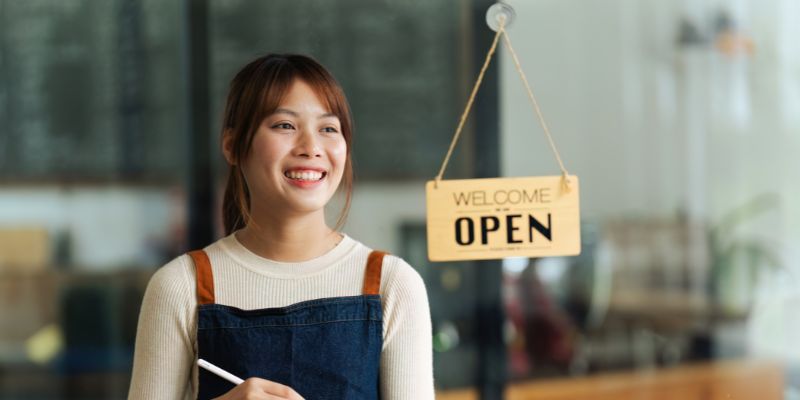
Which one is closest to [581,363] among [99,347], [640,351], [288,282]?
[640,351]

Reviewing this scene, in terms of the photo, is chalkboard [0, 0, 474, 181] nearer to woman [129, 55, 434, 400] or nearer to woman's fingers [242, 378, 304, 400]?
woman [129, 55, 434, 400]

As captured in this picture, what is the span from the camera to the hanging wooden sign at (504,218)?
1217 millimetres

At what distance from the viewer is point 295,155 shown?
1078mm

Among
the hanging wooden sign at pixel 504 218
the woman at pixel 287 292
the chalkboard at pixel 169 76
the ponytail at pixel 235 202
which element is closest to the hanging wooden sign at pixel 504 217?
the hanging wooden sign at pixel 504 218

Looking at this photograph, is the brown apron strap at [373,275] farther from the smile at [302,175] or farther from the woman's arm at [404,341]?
the smile at [302,175]

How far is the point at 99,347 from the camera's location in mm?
2379

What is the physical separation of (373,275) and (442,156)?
3.56 feet

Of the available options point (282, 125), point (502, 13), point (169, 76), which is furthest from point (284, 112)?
point (169, 76)

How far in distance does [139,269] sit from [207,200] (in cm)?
29

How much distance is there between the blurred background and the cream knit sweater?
1022mm

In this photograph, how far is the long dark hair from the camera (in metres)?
1.08

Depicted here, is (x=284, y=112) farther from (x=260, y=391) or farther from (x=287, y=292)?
(x=260, y=391)

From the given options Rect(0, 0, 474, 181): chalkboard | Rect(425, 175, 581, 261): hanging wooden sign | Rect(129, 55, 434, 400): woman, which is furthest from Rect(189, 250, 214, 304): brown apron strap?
Rect(0, 0, 474, 181): chalkboard

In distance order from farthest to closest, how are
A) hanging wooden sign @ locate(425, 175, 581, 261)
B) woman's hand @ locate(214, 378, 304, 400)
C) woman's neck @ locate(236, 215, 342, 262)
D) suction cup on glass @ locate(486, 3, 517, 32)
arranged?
suction cup on glass @ locate(486, 3, 517, 32), hanging wooden sign @ locate(425, 175, 581, 261), woman's neck @ locate(236, 215, 342, 262), woman's hand @ locate(214, 378, 304, 400)
